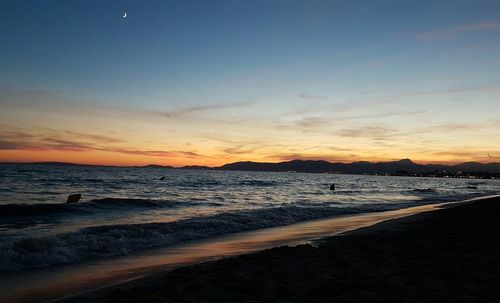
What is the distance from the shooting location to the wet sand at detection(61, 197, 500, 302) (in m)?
5.34

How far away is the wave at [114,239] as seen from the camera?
9.16m

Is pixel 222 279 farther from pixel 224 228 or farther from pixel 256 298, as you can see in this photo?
pixel 224 228

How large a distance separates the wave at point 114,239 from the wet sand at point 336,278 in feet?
12.0

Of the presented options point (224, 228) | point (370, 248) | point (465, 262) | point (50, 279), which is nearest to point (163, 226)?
point (224, 228)

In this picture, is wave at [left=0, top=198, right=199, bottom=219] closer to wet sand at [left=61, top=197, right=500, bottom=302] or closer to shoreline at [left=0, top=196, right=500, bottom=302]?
shoreline at [left=0, top=196, right=500, bottom=302]

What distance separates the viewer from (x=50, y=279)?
7.45 meters

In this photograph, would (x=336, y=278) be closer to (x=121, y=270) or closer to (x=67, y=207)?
(x=121, y=270)

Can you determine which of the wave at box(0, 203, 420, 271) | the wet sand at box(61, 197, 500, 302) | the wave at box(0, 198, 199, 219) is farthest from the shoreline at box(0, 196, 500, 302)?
the wave at box(0, 198, 199, 219)

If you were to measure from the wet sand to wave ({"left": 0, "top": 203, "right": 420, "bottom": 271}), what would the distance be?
12.0 ft

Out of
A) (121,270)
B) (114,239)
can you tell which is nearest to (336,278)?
(121,270)

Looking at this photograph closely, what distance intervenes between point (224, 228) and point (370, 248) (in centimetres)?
719

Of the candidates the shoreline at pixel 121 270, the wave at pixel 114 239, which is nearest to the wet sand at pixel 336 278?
the shoreline at pixel 121 270

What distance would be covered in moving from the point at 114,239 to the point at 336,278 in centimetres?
762

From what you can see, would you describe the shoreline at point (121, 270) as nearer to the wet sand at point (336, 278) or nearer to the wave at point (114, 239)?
the wet sand at point (336, 278)
